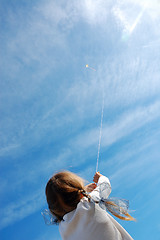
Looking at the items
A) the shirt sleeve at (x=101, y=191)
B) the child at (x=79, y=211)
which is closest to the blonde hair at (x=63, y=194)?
the child at (x=79, y=211)

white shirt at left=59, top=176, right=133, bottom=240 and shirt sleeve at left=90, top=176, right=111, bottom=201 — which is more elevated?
shirt sleeve at left=90, top=176, right=111, bottom=201

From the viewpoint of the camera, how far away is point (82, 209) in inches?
81.9

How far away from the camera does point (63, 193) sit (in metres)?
2.18

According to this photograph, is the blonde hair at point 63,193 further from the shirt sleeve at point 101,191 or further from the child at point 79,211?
the shirt sleeve at point 101,191

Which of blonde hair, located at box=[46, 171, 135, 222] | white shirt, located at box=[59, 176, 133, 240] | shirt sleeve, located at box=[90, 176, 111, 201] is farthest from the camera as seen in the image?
shirt sleeve, located at box=[90, 176, 111, 201]

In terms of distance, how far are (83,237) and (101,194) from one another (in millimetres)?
499

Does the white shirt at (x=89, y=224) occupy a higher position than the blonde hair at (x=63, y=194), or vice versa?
the blonde hair at (x=63, y=194)

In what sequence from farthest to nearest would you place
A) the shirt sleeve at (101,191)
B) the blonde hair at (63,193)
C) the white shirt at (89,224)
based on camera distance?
the shirt sleeve at (101,191) < the blonde hair at (63,193) < the white shirt at (89,224)

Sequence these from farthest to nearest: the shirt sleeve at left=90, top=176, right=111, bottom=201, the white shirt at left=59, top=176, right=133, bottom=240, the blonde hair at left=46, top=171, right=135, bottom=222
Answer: the shirt sleeve at left=90, top=176, right=111, bottom=201 → the blonde hair at left=46, top=171, right=135, bottom=222 → the white shirt at left=59, top=176, right=133, bottom=240

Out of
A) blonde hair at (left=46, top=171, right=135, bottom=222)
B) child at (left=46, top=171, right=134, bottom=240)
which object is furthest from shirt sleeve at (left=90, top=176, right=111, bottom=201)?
blonde hair at (left=46, top=171, right=135, bottom=222)

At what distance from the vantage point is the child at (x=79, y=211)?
2068 mm

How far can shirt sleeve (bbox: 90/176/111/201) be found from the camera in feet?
7.66

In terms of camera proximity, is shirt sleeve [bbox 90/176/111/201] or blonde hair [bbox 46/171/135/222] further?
shirt sleeve [bbox 90/176/111/201]

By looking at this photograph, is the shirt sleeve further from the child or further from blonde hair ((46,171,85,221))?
blonde hair ((46,171,85,221))
